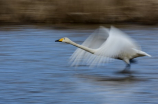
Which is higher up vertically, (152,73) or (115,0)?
(115,0)

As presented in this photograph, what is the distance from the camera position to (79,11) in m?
12.2

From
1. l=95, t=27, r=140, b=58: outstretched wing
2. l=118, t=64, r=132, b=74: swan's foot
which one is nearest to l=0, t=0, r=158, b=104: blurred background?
l=118, t=64, r=132, b=74: swan's foot

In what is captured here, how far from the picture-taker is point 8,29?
12266mm

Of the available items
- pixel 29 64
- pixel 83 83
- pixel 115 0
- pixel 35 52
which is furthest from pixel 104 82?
pixel 115 0

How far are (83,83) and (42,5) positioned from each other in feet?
17.7

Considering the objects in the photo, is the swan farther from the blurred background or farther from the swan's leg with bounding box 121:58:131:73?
the blurred background

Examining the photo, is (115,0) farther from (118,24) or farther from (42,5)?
(42,5)

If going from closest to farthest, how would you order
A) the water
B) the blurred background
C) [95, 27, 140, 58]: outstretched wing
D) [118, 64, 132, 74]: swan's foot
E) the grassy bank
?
the water
the blurred background
[95, 27, 140, 58]: outstretched wing
[118, 64, 132, 74]: swan's foot
the grassy bank

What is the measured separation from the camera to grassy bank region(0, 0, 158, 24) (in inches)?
479

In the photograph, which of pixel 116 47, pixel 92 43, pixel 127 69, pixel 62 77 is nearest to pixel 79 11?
pixel 92 43

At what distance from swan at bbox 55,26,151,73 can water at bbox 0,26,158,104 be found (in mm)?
181

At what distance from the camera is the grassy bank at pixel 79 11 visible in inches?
479

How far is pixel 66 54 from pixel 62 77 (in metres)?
1.81

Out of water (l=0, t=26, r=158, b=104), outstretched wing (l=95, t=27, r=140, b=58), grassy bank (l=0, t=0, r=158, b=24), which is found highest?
grassy bank (l=0, t=0, r=158, b=24)
